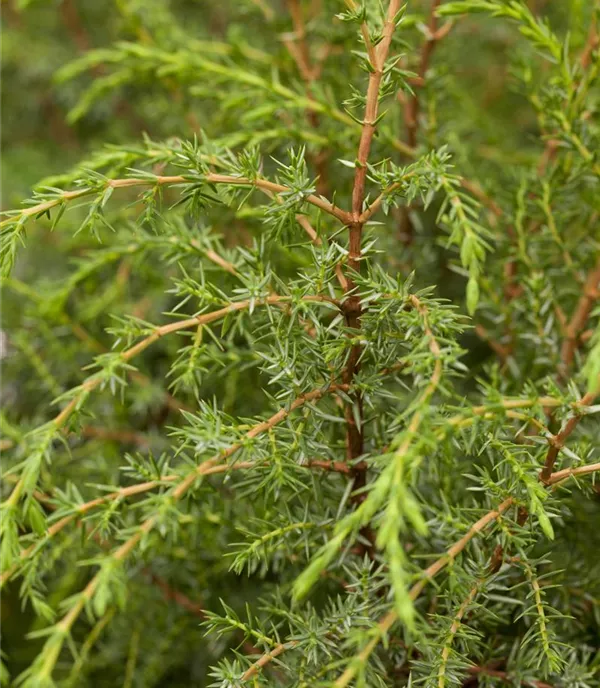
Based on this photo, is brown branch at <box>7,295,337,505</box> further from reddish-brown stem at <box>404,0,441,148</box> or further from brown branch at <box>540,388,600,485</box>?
reddish-brown stem at <box>404,0,441,148</box>

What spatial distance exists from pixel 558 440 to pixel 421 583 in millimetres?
144

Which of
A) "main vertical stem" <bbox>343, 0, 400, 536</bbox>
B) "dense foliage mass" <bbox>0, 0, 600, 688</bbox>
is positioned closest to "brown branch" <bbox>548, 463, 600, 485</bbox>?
"dense foliage mass" <bbox>0, 0, 600, 688</bbox>

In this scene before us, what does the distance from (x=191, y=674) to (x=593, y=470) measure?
0.55 m

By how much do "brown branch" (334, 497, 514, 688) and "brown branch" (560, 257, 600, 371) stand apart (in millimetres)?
270

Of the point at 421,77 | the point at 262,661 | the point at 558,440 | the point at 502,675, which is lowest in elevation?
the point at 502,675

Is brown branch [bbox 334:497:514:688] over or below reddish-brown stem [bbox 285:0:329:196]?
below

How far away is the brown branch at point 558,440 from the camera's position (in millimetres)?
501

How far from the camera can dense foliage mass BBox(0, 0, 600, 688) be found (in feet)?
1.68

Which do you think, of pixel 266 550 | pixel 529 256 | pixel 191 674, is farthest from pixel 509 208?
pixel 191 674

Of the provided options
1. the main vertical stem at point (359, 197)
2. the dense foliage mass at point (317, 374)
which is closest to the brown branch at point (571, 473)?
the dense foliage mass at point (317, 374)

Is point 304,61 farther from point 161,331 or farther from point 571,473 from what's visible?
point 571,473

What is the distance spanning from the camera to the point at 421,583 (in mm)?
466

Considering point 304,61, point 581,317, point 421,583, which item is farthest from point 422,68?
point 421,583

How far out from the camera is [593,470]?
1.71 ft
